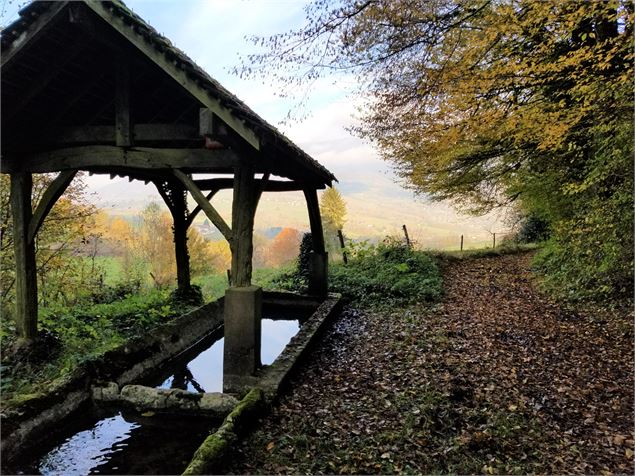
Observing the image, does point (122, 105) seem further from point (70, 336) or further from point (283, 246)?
point (283, 246)

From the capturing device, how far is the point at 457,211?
51.1 ft

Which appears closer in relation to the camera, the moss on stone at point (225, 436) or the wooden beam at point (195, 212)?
the moss on stone at point (225, 436)

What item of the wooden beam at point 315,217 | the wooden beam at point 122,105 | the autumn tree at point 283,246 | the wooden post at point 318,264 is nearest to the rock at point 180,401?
the wooden beam at point 122,105

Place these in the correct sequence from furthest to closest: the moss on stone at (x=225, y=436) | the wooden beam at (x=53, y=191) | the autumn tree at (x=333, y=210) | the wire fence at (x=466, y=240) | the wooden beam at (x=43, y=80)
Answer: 1. the autumn tree at (x=333, y=210)
2. the wire fence at (x=466, y=240)
3. the wooden beam at (x=53, y=191)
4. the wooden beam at (x=43, y=80)
5. the moss on stone at (x=225, y=436)

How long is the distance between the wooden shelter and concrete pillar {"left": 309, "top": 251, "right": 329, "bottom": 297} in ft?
11.6

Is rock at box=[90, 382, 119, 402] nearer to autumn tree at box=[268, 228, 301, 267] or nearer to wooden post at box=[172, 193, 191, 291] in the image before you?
wooden post at box=[172, 193, 191, 291]

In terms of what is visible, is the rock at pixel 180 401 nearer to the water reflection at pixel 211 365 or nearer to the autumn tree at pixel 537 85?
the water reflection at pixel 211 365

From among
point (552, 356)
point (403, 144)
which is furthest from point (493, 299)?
point (403, 144)

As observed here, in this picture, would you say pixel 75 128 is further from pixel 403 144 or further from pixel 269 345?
pixel 403 144

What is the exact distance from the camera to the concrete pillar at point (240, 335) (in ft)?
17.3

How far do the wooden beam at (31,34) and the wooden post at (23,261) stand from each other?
2.01 m

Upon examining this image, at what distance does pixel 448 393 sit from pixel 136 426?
3846 mm

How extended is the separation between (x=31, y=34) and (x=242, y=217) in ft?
11.1

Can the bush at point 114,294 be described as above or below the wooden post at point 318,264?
below
